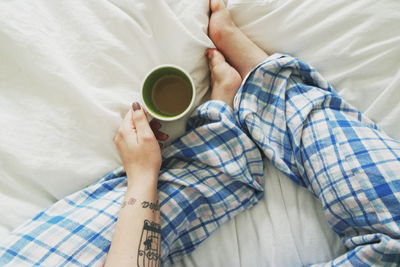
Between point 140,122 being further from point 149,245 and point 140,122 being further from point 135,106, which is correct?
point 149,245

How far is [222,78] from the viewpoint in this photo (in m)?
0.77

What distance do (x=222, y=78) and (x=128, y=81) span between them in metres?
0.21

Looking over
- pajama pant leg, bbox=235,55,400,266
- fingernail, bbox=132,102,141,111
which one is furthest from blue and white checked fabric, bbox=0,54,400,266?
fingernail, bbox=132,102,141,111

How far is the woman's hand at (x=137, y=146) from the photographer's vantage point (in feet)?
2.20

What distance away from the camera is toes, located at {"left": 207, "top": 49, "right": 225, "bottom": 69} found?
788 millimetres

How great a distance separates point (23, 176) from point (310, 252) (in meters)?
0.62

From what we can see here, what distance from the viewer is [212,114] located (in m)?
0.70

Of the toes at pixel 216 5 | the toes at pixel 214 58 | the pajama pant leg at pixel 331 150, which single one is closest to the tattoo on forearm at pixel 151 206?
the pajama pant leg at pixel 331 150

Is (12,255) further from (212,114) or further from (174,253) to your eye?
(212,114)

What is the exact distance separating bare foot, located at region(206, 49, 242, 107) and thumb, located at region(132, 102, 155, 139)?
0.56ft

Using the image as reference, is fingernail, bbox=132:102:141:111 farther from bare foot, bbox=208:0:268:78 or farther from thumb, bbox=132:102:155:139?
bare foot, bbox=208:0:268:78

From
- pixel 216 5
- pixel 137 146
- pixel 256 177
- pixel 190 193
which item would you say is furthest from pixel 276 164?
pixel 216 5

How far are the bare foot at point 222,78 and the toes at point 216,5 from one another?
0.10m

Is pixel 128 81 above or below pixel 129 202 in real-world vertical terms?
above
